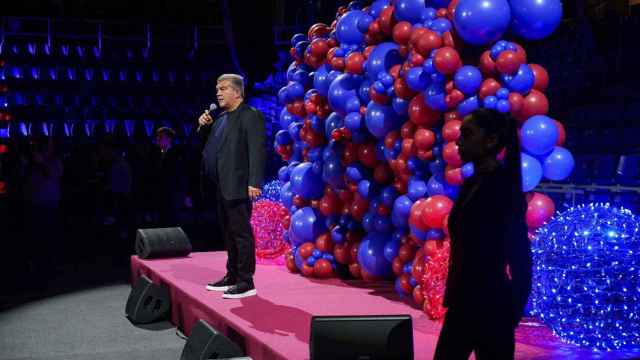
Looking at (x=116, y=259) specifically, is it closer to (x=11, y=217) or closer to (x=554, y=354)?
(x=11, y=217)

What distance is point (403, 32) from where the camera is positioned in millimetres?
4305

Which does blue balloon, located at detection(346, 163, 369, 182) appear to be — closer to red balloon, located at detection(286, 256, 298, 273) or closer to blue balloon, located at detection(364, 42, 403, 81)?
blue balloon, located at detection(364, 42, 403, 81)

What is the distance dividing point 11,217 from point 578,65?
25.4ft

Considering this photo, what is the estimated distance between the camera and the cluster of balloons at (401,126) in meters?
3.86

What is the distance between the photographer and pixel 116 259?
884cm

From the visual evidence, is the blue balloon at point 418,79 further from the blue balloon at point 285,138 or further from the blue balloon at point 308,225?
the blue balloon at point 285,138

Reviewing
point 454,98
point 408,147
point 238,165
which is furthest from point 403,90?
point 238,165

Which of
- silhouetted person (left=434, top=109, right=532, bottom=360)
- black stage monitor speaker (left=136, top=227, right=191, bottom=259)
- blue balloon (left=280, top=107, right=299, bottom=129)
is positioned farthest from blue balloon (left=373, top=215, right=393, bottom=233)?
silhouetted person (left=434, top=109, right=532, bottom=360)

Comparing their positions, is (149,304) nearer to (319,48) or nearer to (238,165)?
(238,165)

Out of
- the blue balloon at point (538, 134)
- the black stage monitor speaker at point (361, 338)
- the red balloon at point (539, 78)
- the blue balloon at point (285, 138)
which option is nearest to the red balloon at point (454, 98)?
the blue balloon at point (538, 134)

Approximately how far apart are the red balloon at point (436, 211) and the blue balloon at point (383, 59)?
93cm

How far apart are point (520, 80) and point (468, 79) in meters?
0.25

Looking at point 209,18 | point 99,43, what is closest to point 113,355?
point 99,43

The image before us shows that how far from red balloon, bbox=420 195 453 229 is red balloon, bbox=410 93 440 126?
436mm
